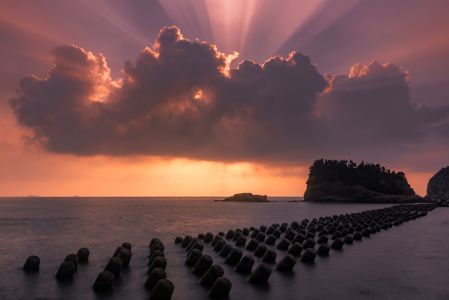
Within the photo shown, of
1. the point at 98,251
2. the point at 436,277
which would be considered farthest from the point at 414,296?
the point at 98,251

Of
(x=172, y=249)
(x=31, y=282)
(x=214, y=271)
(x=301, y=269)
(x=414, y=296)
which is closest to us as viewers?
(x=414, y=296)

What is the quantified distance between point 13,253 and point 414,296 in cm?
3597

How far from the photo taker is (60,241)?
5112cm

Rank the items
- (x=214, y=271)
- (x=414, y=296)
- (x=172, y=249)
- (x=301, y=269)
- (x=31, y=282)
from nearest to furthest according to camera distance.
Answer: (x=414, y=296)
(x=214, y=271)
(x=31, y=282)
(x=301, y=269)
(x=172, y=249)

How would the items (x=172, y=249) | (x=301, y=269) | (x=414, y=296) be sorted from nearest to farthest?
(x=414, y=296)
(x=301, y=269)
(x=172, y=249)

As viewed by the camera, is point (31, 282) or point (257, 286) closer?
point (257, 286)

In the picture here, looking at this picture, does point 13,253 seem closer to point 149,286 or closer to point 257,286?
point 149,286

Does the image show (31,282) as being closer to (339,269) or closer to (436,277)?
(339,269)

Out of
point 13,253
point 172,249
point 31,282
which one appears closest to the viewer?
point 31,282

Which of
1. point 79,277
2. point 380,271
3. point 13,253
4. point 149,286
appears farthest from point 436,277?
point 13,253

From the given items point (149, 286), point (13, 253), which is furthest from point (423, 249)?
point (13, 253)

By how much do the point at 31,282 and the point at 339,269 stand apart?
61.8 ft

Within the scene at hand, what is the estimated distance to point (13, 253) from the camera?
135 feet

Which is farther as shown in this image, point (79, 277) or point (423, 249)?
point (423, 249)
